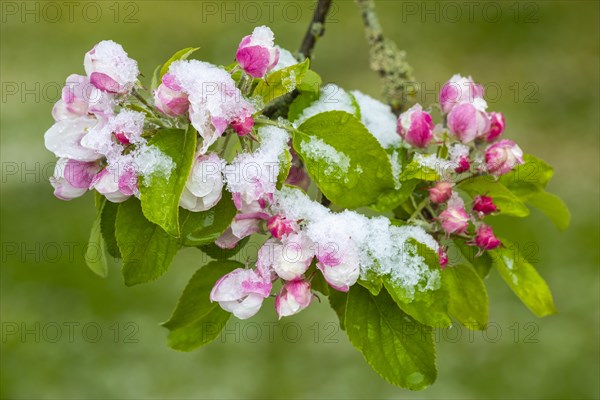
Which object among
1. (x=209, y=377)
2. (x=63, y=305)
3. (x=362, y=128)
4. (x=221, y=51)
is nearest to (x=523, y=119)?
(x=221, y=51)

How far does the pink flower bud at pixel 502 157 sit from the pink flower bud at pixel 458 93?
52 mm

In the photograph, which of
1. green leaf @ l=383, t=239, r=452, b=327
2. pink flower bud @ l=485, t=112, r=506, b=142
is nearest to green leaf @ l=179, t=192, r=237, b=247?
green leaf @ l=383, t=239, r=452, b=327

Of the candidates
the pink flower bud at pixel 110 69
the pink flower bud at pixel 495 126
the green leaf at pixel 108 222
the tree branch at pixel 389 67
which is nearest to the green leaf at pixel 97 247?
the green leaf at pixel 108 222

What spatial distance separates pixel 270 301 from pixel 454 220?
4.07 ft

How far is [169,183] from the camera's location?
0.50 m

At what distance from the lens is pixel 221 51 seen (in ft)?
8.08

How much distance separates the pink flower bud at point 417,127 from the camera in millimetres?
605

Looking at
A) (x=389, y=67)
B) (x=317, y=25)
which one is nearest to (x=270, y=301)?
(x=389, y=67)

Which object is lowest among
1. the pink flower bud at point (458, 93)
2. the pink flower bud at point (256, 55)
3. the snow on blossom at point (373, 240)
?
the snow on blossom at point (373, 240)

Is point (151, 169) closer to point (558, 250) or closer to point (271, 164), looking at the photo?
point (271, 164)

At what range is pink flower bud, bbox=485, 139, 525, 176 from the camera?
1.92 ft

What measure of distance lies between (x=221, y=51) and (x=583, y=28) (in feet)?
4.03

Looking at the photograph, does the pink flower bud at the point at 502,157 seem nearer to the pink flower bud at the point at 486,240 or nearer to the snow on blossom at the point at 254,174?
the pink flower bud at the point at 486,240

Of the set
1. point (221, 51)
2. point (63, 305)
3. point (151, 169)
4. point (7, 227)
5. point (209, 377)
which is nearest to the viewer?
point (151, 169)
